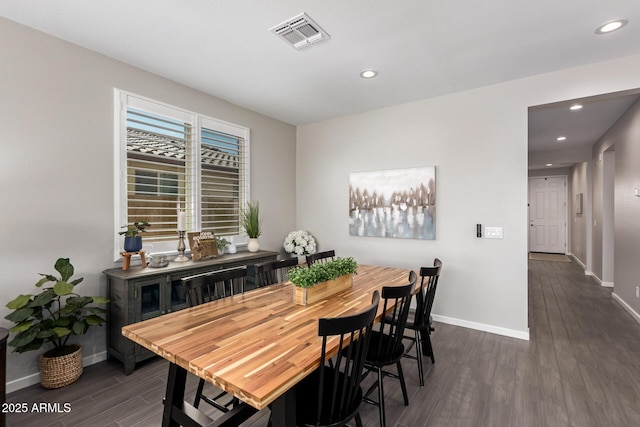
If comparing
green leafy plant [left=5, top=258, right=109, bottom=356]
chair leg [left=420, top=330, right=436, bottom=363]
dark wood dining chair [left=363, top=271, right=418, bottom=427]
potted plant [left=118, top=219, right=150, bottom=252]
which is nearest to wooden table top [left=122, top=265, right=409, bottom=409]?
dark wood dining chair [left=363, top=271, right=418, bottom=427]

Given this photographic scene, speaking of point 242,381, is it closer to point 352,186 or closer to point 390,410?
point 390,410

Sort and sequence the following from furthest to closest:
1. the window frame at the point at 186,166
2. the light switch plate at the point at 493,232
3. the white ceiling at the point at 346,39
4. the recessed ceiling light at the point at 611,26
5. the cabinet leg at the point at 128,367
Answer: the light switch plate at the point at 493,232 < the window frame at the point at 186,166 < the cabinet leg at the point at 128,367 < the recessed ceiling light at the point at 611,26 < the white ceiling at the point at 346,39

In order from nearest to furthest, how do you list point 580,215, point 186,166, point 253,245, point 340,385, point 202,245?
1. point 340,385
2. point 202,245
3. point 186,166
4. point 253,245
5. point 580,215

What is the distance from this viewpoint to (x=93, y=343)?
275 centimetres

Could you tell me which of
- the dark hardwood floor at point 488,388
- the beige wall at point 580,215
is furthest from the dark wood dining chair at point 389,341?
the beige wall at point 580,215

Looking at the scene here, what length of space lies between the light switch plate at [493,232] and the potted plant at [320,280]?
6.56 ft

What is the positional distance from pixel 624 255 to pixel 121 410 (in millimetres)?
6061

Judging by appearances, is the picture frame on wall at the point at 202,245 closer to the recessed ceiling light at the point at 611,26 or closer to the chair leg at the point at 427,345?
the chair leg at the point at 427,345

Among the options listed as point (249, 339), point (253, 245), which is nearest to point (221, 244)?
point (253, 245)

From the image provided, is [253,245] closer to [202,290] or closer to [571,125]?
[202,290]

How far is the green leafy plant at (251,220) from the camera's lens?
412cm

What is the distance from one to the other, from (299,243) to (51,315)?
9.59 ft

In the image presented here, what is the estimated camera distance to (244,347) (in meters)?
1.38

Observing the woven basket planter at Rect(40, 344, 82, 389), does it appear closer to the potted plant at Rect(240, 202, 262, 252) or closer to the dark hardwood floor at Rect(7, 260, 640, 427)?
the dark hardwood floor at Rect(7, 260, 640, 427)
